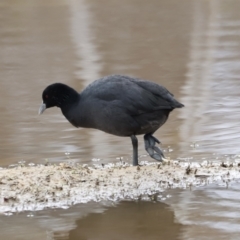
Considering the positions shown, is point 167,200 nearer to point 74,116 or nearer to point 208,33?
point 74,116

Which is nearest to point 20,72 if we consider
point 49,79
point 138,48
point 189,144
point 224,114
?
point 49,79

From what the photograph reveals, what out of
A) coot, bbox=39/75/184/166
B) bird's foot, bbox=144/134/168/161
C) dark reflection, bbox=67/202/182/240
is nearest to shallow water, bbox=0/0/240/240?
dark reflection, bbox=67/202/182/240

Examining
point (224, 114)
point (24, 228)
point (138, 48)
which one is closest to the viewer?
point (24, 228)

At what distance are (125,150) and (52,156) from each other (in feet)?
2.73

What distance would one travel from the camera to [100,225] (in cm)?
582

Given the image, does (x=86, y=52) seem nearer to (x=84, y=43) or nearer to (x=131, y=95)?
(x=84, y=43)

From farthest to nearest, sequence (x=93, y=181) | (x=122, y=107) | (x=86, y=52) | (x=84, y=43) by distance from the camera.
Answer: (x=84, y=43) → (x=86, y=52) → (x=122, y=107) → (x=93, y=181)

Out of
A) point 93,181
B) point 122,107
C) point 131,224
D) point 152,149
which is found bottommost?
point 131,224

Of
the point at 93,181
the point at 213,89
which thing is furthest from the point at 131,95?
the point at 213,89

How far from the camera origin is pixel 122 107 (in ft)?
22.6

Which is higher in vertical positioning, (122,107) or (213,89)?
(122,107)

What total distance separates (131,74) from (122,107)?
5.75m

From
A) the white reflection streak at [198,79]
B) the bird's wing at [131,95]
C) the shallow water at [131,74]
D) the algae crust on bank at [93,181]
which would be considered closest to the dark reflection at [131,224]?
A: the shallow water at [131,74]

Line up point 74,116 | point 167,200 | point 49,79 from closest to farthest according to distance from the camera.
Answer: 1. point 167,200
2. point 74,116
3. point 49,79
